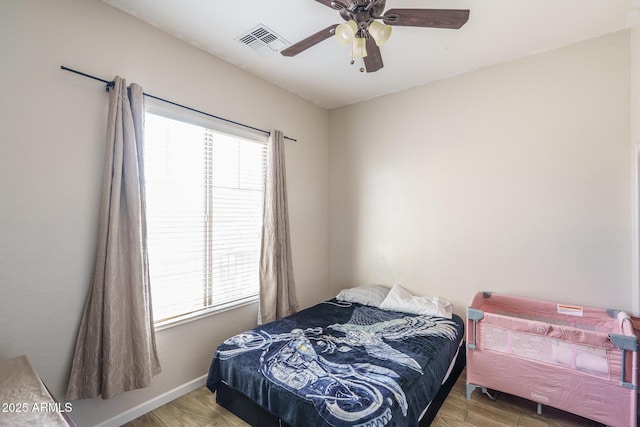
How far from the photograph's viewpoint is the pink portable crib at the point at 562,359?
1720mm

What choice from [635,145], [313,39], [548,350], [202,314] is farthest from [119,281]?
[635,145]

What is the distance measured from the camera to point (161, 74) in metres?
2.19

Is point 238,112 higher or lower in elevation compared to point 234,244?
higher

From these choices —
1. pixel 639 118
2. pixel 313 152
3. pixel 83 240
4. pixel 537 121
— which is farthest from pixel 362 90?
pixel 83 240

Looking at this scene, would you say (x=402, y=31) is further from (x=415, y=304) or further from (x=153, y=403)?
(x=153, y=403)

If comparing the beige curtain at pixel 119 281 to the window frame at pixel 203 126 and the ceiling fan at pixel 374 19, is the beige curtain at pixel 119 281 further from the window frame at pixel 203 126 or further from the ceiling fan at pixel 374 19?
the ceiling fan at pixel 374 19

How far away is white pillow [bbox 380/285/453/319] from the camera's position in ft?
8.69

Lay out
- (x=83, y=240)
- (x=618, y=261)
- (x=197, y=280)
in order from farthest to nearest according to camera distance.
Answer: (x=197, y=280), (x=618, y=261), (x=83, y=240)

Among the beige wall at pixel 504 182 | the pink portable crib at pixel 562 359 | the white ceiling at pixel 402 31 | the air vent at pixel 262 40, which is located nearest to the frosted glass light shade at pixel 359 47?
the white ceiling at pixel 402 31

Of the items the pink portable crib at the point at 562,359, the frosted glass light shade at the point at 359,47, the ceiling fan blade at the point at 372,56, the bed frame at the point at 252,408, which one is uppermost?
the ceiling fan blade at the point at 372,56

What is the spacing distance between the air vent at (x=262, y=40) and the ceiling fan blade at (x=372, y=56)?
803mm

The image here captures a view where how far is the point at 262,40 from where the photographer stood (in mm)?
2277

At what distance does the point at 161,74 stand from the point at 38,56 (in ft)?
2.29

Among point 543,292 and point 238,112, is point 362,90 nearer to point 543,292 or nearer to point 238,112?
point 238,112
